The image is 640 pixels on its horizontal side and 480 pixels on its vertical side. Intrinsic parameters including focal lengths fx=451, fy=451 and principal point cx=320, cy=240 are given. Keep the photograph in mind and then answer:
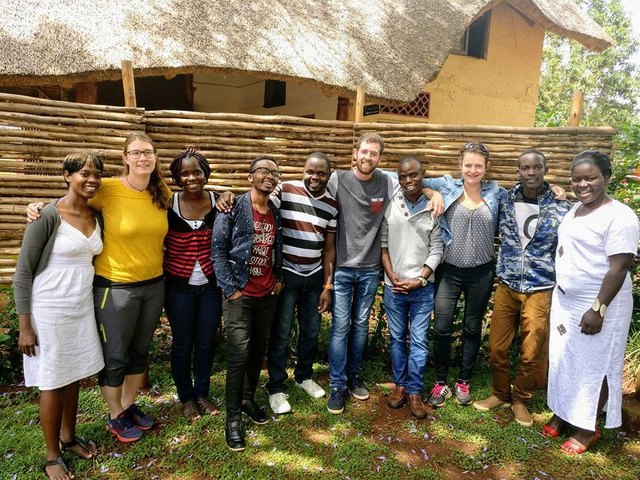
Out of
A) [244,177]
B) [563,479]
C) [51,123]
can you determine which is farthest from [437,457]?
[51,123]

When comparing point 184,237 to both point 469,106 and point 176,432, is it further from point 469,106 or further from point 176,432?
point 469,106

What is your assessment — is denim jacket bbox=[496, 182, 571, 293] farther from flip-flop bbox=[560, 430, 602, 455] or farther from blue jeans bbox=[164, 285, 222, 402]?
blue jeans bbox=[164, 285, 222, 402]

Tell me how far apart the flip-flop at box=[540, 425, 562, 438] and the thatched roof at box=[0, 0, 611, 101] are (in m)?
4.59

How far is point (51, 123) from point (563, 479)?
4.57 metres

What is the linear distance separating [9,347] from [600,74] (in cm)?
2623

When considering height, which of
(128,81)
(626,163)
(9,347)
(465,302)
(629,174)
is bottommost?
(9,347)

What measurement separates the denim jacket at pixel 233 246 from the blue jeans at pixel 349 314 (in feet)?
2.48

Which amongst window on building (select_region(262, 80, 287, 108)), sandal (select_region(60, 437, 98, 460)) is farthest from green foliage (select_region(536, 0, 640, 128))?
sandal (select_region(60, 437, 98, 460))

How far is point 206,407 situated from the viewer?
327 cm

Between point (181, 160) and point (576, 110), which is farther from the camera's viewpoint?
point (576, 110)

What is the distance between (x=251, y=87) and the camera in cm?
1016

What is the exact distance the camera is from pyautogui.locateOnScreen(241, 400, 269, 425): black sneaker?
3172 mm

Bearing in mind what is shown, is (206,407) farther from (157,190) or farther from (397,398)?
(157,190)

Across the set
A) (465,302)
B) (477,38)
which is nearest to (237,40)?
(465,302)
